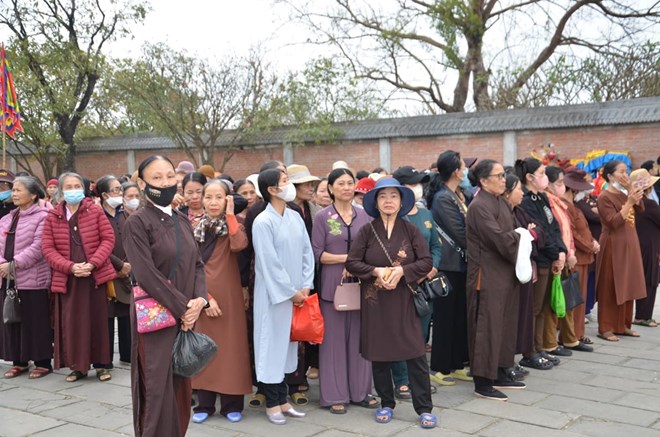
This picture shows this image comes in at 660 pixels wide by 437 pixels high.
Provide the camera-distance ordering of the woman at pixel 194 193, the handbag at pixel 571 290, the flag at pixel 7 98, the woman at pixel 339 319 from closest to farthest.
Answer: the woman at pixel 339 319
the woman at pixel 194 193
the handbag at pixel 571 290
the flag at pixel 7 98

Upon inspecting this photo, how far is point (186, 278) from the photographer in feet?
13.0

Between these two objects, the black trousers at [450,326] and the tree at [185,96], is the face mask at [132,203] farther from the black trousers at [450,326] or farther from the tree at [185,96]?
the tree at [185,96]

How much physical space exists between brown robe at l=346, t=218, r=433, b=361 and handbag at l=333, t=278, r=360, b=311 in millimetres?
159

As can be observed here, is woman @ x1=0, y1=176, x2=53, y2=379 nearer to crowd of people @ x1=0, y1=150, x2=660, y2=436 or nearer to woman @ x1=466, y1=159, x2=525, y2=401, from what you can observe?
crowd of people @ x1=0, y1=150, x2=660, y2=436

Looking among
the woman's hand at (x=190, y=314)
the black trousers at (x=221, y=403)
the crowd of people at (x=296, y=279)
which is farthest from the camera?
the black trousers at (x=221, y=403)

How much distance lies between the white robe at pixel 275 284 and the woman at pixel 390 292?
1.42 feet

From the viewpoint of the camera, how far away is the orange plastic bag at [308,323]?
16.5ft

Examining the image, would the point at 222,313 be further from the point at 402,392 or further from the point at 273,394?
the point at 402,392

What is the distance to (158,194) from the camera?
391 centimetres

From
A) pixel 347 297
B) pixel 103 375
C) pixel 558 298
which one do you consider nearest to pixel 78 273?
pixel 103 375

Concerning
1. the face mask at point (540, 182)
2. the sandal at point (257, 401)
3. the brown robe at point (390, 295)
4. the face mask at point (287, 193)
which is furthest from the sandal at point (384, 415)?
the face mask at point (540, 182)

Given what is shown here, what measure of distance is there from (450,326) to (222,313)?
2.00m

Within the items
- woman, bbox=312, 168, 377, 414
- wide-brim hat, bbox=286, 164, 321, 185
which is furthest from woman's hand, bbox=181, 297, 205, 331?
wide-brim hat, bbox=286, 164, 321, 185

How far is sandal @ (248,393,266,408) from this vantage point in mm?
5371
